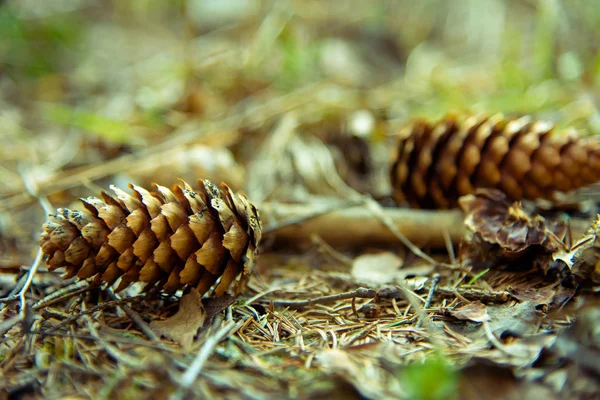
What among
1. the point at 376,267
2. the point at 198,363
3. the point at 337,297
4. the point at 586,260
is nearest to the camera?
the point at 198,363

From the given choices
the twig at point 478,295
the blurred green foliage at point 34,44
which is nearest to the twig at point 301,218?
the twig at point 478,295

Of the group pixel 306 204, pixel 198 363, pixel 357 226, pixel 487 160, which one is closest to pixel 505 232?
pixel 487 160

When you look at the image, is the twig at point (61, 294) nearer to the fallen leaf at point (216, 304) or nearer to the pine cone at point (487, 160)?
the fallen leaf at point (216, 304)

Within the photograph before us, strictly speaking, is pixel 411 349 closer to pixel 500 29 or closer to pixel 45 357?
pixel 45 357

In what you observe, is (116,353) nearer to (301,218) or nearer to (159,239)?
(159,239)

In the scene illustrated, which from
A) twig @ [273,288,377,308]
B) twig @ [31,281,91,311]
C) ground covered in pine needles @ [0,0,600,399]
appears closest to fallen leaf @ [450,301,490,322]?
ground covered in pine needles @ [0,0,600,399]

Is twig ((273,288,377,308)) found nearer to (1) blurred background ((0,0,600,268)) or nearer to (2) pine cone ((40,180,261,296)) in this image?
(2) pine cone ((40,180,261,296))
